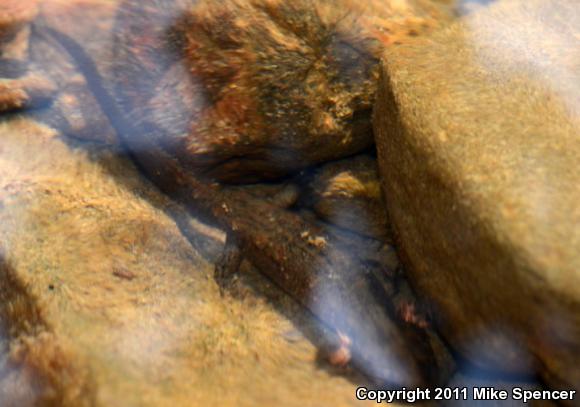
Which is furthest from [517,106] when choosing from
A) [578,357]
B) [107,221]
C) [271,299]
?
[107,221]

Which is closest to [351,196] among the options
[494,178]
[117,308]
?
[494,178]

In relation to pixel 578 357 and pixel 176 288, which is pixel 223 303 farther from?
pixel 578 357

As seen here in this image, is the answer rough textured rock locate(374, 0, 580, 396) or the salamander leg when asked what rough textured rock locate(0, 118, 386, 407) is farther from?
rough textured rock locate(374, 0, 580, 396)

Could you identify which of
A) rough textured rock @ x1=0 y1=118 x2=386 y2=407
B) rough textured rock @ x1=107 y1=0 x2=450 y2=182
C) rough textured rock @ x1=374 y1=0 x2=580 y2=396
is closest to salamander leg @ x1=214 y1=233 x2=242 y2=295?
rough textured rock @ x1=0 y1=118 x2=386 y2=407

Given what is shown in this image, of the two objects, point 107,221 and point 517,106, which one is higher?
point 517,106

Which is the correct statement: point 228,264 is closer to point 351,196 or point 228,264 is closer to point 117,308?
point 117,308

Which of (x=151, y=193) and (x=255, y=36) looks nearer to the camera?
(x=255, y=36)

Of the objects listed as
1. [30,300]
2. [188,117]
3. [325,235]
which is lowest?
[30,300]
